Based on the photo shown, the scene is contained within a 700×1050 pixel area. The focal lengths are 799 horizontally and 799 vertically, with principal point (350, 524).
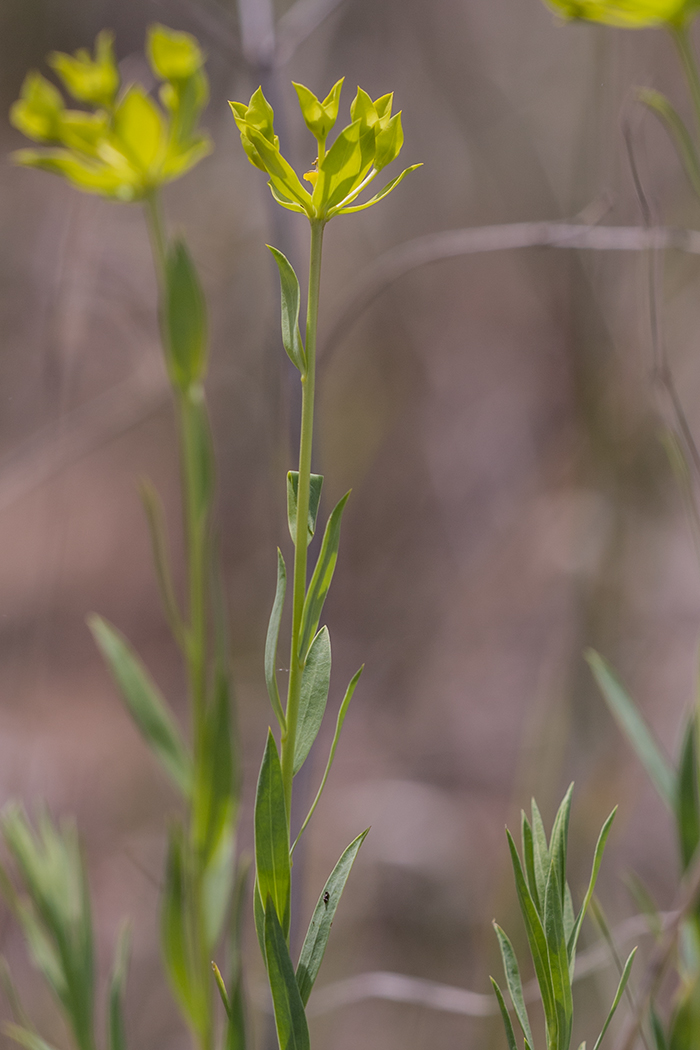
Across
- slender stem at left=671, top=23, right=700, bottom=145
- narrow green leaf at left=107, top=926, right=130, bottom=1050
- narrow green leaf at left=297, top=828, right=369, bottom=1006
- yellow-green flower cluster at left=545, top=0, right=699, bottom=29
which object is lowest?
narrow green leaf at left=107, top=926, right=130, bottom=1050

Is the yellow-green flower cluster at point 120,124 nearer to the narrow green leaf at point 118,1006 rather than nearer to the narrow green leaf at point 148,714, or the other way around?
the narrow green leaf at point 148,714

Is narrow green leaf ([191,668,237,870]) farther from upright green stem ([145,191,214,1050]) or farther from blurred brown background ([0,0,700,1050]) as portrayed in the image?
blurred brown background ([0,0,700,1050])

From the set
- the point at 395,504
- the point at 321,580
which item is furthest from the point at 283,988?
the point at 395,504

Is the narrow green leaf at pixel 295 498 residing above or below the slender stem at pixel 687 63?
below

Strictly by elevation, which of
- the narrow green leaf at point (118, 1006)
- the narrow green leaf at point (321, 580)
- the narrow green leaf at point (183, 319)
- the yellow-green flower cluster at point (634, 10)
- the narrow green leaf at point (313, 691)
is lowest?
the narrow green leaf at point (118, 1006)

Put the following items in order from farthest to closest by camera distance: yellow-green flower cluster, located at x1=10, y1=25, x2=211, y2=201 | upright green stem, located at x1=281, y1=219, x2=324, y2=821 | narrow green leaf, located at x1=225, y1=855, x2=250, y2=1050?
yellow-green flower cluster, located at x1=10, y1=25, x2=211, y2=201
narrow green leaf, located at x1=225, y1=855, x2=250, y2=1050
upright green stem, located at x1=281, y1=219, x2=324, y2=821

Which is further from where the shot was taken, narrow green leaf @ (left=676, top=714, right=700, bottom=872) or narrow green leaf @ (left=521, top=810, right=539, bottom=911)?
narrow green leaf @ (left=676, top=714, right=700, bottom=872)

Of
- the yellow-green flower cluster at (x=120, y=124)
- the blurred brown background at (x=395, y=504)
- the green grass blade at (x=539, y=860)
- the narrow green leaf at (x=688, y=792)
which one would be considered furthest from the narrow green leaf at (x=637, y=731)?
the blurred brown background at (x=395, y=504)

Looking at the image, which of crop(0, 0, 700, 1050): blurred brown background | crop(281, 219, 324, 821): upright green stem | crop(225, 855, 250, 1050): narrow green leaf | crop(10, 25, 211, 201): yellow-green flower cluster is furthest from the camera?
crop(0, 0, 700, 1050): blurred brown background

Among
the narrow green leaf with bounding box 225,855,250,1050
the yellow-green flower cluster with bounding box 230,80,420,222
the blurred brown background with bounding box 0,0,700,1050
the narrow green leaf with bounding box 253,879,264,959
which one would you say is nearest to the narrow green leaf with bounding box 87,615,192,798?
the narrow green leaf with bounding box 225,855,250,1050
